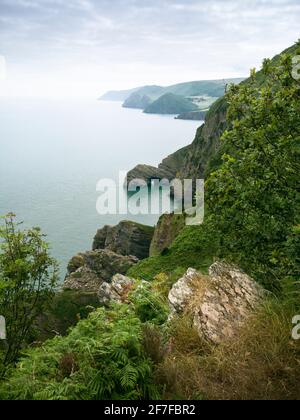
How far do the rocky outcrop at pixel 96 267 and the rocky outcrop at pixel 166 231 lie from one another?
496 centimetres

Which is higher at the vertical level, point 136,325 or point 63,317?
point 136,325

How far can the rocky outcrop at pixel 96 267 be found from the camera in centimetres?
6153

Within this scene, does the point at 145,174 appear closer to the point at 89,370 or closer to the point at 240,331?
the point at 240,331

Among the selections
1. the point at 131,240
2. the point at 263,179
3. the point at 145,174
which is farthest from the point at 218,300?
the point at 145,174

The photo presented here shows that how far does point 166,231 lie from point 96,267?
13.2 metres

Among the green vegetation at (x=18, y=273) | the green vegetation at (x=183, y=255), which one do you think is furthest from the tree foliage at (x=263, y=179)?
the green vegetation at (x=183, y=255)

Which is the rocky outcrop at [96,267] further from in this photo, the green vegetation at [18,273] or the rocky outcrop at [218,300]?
the rocky outcrop at [218,300]

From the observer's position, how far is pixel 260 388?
290 inches

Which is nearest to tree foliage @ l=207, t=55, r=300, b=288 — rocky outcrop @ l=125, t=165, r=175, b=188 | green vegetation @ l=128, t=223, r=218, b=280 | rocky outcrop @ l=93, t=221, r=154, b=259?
green vegetation @ l=128, t=223, r=218, b=280
